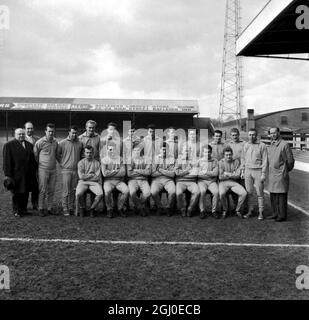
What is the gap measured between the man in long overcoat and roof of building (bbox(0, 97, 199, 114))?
21617mm

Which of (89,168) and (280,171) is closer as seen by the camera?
(280,171)

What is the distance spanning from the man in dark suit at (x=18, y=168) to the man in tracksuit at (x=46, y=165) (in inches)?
8.2

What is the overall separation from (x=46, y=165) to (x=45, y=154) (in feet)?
0.70

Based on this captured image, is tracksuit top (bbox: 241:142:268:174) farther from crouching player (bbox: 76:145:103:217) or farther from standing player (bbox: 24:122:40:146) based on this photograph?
standing player (bbox: 24:122:40:146)

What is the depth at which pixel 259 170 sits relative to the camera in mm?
6359

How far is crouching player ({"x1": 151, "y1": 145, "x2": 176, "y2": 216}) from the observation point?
6.43 meters

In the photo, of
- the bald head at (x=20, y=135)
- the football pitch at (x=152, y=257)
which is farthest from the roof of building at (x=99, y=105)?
the football pitch at (x=152, y=257)

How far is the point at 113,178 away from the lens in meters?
6.52

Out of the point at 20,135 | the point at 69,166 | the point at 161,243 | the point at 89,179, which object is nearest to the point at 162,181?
the point at 89,179

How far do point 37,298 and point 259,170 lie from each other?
458 centimetres

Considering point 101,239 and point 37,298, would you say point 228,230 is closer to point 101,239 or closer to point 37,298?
point 101,239

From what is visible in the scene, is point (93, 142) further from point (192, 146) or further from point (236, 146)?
point (236, 146)
